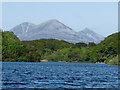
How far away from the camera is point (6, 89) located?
133 ft

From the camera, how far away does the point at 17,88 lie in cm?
4200

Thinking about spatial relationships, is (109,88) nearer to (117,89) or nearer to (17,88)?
(117,89)

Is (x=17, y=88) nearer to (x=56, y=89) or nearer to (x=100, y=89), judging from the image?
(x=56, y=89)

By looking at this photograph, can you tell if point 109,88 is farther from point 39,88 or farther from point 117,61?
point 117,61

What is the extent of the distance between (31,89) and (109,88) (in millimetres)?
11134

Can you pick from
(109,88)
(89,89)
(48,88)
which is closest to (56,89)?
(48,88)

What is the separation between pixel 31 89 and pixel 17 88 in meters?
2.17

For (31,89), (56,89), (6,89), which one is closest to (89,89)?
(56,89)

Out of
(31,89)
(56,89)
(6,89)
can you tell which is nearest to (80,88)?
(56,89)

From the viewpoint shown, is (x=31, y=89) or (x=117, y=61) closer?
(x=31, y=89)

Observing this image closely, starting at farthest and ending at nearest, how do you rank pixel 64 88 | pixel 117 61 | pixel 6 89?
pixel 117 61
pixel 64 88
pixel 6 89

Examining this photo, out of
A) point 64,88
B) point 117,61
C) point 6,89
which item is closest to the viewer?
point 6,89

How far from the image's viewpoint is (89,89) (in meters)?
42.2

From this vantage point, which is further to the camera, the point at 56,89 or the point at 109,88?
the point at 109,88
